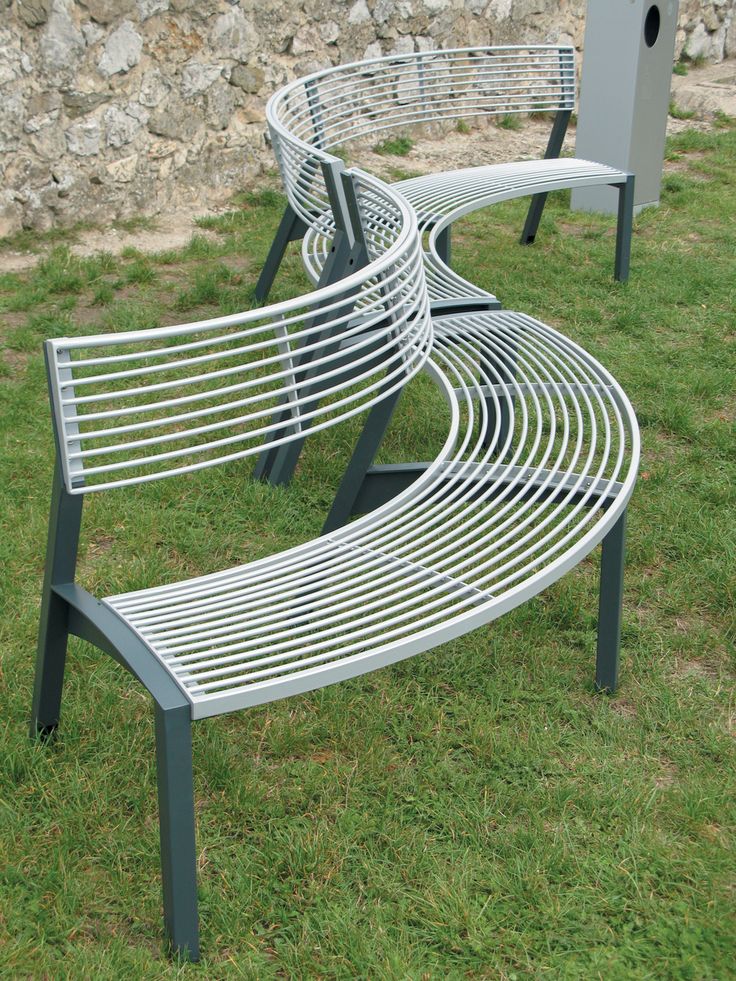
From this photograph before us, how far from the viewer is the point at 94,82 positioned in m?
5.84

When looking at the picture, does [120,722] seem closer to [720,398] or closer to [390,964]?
[390,964]

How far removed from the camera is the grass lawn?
2.09 m

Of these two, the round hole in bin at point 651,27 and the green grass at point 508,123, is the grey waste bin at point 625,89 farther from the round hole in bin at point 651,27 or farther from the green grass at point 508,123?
the green grass at point 508,123

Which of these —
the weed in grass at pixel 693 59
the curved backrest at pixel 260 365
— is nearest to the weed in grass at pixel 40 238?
the curved backrest at pixel 260 365

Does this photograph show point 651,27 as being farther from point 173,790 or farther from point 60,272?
point 173,790

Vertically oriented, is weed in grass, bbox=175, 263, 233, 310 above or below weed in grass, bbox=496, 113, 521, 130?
above

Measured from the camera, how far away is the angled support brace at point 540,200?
618cm

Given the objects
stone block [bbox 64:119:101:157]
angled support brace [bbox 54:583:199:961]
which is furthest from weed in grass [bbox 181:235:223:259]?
angled support brace [bbox 54:583:199:961]

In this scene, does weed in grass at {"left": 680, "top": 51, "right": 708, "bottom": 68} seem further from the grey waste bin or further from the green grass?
the grey waste bin

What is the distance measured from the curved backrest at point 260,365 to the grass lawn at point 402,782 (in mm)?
351

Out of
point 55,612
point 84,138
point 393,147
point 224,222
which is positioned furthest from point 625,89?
point 55,612

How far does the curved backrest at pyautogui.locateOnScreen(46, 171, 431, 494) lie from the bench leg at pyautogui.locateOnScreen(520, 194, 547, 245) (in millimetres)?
2037

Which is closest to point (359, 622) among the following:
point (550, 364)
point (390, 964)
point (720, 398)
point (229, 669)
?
point (229, 669)

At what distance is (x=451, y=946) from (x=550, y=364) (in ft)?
5.91
